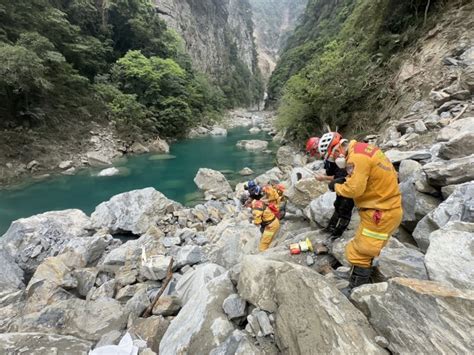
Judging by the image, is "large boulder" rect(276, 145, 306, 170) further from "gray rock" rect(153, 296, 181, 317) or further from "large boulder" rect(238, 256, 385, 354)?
"large boulder" rect(238, 256, 385, 354)

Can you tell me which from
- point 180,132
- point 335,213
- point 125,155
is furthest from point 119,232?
point 180,132

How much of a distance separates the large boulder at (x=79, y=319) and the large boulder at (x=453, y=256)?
12.2ft

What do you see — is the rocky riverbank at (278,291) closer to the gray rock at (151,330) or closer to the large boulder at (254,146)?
the gray rock at (151,330)

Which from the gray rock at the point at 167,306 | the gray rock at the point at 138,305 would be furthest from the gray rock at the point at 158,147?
the gray rock at the point at 167,306

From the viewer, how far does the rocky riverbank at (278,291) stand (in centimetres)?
189

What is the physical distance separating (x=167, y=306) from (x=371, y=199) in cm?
300

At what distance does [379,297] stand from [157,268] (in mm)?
3795

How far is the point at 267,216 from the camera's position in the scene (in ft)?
15.4

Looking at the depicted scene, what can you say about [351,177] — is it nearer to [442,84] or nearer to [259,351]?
[259,351]

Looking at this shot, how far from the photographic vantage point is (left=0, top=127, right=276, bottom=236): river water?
1121 cm

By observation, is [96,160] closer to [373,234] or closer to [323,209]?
[323,209]

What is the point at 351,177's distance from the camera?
2439mm

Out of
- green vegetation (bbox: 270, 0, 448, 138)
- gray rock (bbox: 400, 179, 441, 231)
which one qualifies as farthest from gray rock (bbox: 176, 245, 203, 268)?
green vegetation (bbox: 270, 0, 448, 138)

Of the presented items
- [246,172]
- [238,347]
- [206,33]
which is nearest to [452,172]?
[238,347]
